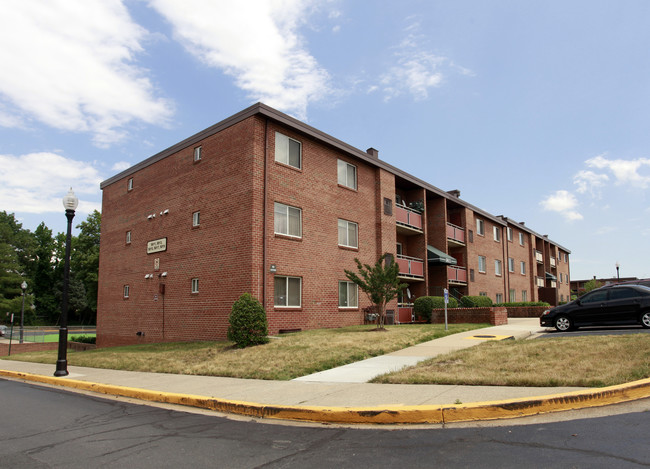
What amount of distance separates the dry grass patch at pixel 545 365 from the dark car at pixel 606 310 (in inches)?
166

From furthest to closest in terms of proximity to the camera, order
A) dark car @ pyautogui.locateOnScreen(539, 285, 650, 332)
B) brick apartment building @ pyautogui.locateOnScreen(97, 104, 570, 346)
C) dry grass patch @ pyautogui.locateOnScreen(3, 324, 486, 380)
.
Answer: brick apartment building @ pyautogui.locateOnScreen(97, 104, 570, 346) < dark car @ pyautogui.locateOnScreen(539, 285, 650, 332) < dry grass patch @ pyautogui.locateOnScreen(3, 324, 486, 380)

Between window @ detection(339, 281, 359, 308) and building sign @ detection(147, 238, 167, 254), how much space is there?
26.6 ft

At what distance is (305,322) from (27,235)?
75.1m

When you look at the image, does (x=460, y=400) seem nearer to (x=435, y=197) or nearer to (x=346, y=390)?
(x=346, y=390)

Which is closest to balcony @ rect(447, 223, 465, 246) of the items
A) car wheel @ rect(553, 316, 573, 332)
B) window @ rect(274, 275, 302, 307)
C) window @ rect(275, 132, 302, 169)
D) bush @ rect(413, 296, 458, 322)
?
bush @ rect(413, 296, 458, 322)

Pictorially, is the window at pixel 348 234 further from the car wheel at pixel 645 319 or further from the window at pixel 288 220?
the car wheel at pixel 645 319

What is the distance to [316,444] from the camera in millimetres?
5746

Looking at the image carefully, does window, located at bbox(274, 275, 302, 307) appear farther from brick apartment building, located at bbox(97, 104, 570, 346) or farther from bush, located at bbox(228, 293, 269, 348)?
bush, located at bbox(228, 293, 269, 348)

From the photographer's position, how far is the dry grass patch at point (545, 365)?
794 cm

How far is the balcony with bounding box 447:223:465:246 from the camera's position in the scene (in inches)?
1254

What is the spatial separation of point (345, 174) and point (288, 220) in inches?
193

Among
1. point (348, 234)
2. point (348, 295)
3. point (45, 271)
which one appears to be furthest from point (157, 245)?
point (45, 271)

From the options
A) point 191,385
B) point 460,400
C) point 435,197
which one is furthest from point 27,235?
point 460,400

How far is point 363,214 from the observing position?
23734 mm
